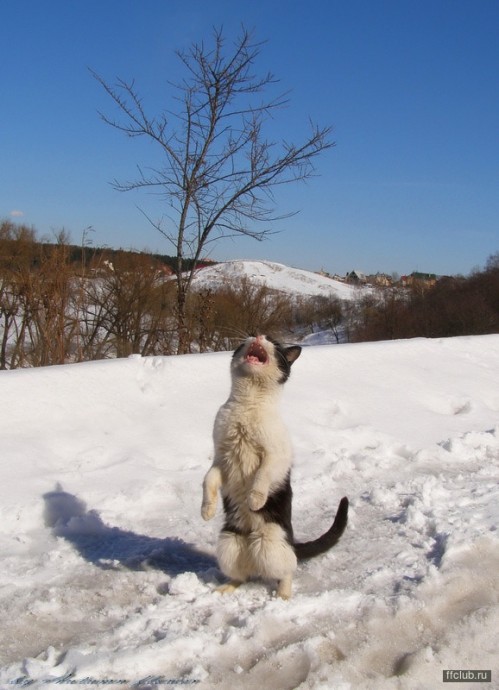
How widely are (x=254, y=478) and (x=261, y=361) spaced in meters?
0.66

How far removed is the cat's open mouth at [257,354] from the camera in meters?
3.31

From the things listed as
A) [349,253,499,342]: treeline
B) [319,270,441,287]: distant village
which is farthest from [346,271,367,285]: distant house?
[349,253,499,342]: treeline

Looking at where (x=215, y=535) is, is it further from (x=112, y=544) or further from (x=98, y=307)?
(x=98, y=307)

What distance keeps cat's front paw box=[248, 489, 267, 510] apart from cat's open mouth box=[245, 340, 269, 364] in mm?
737

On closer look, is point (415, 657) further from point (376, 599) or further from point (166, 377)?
point (166, 377)

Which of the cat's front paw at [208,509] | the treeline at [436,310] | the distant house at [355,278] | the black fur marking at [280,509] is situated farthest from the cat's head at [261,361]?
the distant house at [355,278]

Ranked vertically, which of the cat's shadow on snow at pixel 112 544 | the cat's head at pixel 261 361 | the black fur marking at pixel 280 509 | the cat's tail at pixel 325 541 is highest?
the cat's head at pixel 261 361

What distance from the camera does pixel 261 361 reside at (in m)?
3.32

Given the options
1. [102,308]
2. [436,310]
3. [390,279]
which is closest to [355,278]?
[390,279]

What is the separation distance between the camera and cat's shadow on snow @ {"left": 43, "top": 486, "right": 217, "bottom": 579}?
136 inches

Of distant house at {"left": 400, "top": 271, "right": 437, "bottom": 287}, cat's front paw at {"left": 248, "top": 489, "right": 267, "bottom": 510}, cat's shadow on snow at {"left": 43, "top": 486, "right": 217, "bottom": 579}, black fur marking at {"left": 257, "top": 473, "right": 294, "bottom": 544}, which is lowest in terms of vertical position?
cat's shadow on snow at {"left": 43, "top": 486, "right": 217, "bottom": 579}

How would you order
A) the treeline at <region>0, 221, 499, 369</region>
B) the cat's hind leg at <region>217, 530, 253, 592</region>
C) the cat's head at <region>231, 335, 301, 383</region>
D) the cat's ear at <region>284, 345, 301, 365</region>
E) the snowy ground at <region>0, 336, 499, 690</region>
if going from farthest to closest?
the treeline at <region>0, 221, 499, 369</region> < the cat's ear at <region>284, 345, 301, 365</region> < the cat's head at <region>231, 335, 301, 383</region> < the cat's hind leg at <region>217, 530, 253, 592</region> < the snowy ground at <region>0, 336, 499, 690</region>

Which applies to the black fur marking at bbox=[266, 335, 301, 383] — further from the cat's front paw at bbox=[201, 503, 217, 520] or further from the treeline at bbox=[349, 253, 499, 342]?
the treeline at bbox=[349, 253, 499, 342]

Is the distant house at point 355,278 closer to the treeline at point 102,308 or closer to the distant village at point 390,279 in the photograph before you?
the distant village at point 390,279
